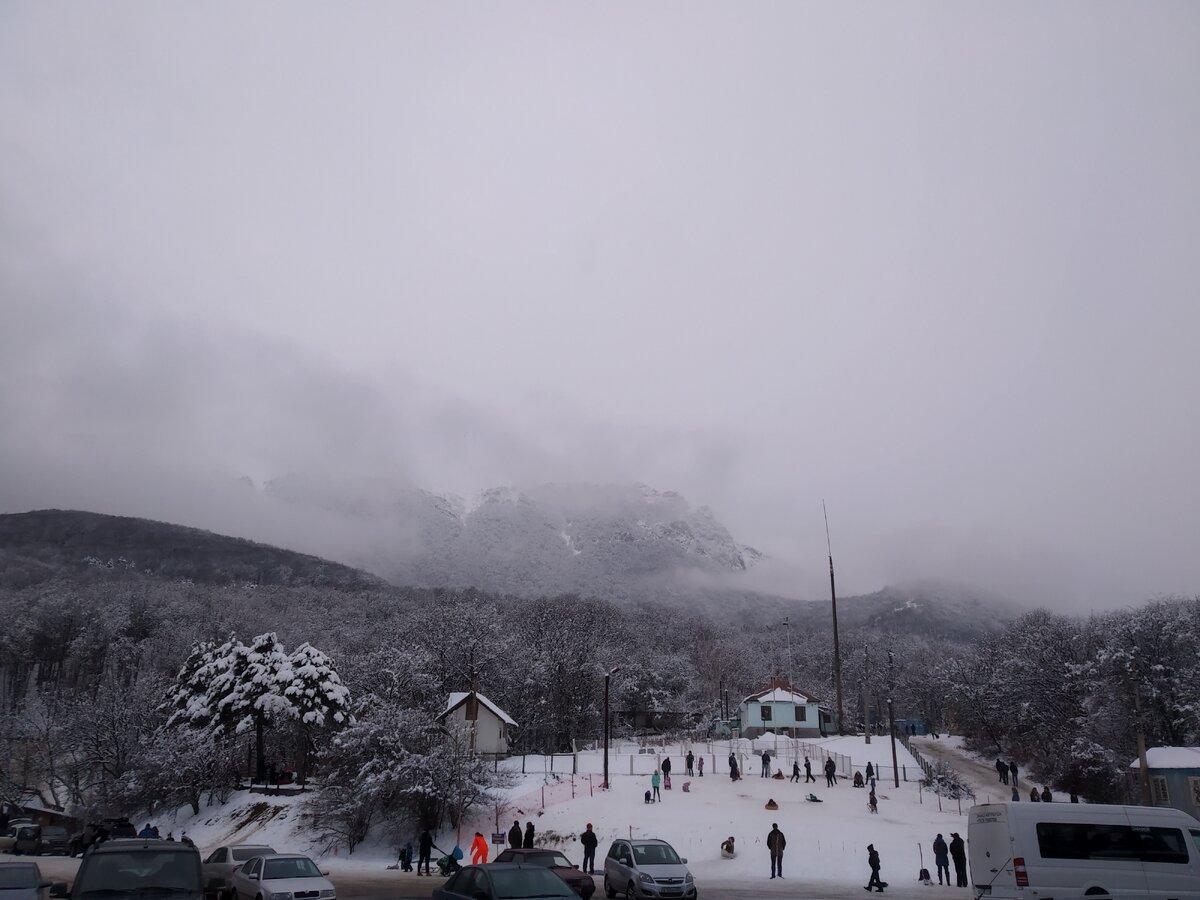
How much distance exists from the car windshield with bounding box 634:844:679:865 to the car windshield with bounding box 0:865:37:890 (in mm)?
13101

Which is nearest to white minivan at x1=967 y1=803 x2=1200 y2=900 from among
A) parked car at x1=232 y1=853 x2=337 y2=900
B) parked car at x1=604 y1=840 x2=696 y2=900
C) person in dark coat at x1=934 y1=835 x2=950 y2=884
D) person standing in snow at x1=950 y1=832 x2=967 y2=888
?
parked car at x1=604 y1=840 x2=696 y2=900

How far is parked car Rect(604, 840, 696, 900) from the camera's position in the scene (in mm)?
20297

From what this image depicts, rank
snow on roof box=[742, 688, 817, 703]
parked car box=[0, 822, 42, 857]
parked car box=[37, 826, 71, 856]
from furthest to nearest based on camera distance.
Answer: snow on roof box=[742, 688, 817, 703]
parked car box=[37, 826, 71, 856]
parked car box=[0, 822, 42, 857]

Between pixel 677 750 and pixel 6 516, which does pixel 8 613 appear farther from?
pixel 6 516

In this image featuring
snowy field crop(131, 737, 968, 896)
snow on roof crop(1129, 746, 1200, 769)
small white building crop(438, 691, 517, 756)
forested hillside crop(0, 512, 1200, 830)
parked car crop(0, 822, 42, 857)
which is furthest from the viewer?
small white building crop(438, 691, 517, 756)

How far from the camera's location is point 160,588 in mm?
126062

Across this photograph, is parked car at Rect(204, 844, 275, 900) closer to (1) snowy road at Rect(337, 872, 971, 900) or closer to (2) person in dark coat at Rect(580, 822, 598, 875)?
(1) snowy road at Rect(337, 872, 971, 900)

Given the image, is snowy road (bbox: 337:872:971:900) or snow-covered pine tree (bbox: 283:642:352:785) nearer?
snowy road (bbox: 337:872:971:900)

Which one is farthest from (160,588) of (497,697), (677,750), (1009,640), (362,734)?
(1009,640)

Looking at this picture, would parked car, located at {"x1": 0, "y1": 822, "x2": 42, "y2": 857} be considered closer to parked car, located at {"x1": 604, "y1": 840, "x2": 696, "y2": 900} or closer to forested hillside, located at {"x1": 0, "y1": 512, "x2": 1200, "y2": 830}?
forested hillside, located at {"x1": 0, "y1": 512, "x2": 1200, "y2": 830}

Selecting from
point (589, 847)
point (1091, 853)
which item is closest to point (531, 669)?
point (589, 847)

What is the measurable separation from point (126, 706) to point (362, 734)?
778 inches

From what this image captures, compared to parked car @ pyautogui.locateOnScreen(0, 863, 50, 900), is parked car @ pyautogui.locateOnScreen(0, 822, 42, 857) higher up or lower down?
lower down

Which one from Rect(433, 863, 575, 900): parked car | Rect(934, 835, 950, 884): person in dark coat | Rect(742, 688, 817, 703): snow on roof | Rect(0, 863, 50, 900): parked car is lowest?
Rect(934, 835, 950, 884): person in dark coat
